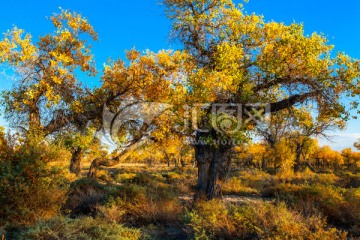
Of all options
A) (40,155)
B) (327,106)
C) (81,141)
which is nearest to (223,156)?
(327,106)

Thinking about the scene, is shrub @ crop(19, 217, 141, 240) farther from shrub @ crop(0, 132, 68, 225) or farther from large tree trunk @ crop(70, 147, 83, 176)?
large tree trunk @ crop(70, 147, 83, 176)

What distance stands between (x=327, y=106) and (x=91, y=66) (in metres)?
12.4

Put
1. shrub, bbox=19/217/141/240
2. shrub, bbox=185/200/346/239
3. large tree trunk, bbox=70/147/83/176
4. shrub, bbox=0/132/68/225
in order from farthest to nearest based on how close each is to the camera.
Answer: large tree trunk, bbox=70/147/83/176 < shrub, bbox=0/132/68/225 < shrub, bbox=185/200/346/239 < shrub, bbox=19/217/141/240

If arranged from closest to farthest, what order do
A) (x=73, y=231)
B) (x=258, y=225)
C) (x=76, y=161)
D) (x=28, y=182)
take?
(x=73, y=231), (x=258, y=225), (x=28, y=182), (x=76, y=161)

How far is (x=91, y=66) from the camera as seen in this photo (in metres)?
16.6

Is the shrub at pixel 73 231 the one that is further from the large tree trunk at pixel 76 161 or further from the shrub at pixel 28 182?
the large tree trunk at pixel 76 161

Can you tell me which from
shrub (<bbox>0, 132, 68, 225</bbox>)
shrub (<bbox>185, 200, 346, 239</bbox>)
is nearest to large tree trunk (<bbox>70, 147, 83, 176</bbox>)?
shrub (<bbox>0, 132, 68, 225</bbox>)

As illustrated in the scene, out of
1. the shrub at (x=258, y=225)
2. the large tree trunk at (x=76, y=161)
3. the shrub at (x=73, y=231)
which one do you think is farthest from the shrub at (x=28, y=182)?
the large tree trunk at (x=76, y=161)

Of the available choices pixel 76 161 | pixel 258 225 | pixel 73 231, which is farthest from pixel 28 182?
pixel 76 161

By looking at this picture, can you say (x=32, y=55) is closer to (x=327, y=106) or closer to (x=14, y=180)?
(x=14, y=180)

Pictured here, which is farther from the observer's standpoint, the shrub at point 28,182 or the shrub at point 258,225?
the shrub at point 28,182

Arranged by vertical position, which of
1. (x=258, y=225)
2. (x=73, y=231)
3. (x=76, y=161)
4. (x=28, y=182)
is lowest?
(x=258, y=225)

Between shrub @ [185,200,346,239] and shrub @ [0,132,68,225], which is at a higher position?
shrub @ [0,132,68,225]

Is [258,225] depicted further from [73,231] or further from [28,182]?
[28,182]
